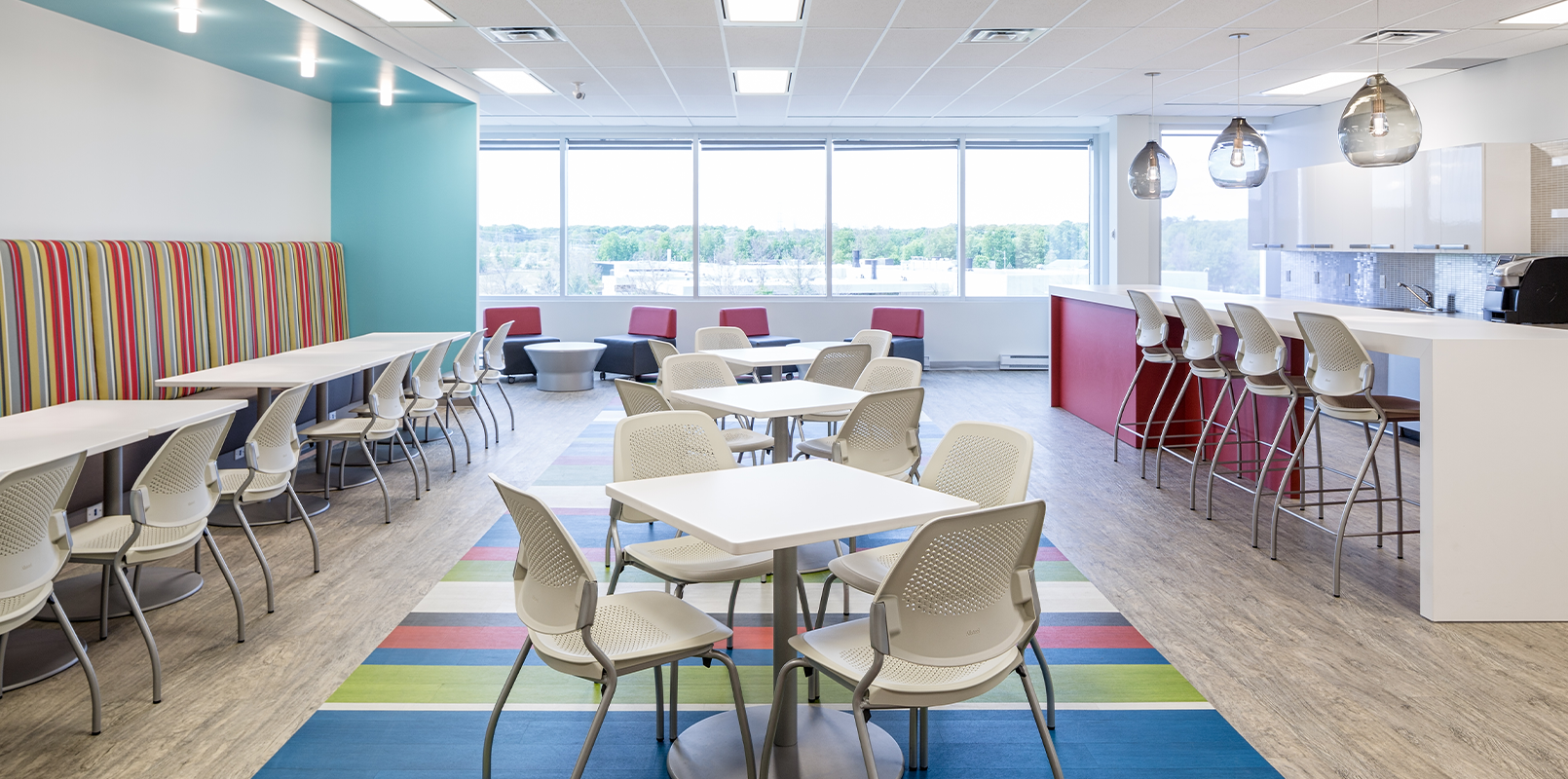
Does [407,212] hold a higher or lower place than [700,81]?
lower

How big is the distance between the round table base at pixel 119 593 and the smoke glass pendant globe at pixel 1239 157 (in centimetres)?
627

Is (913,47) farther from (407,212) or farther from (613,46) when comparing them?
(407,212)

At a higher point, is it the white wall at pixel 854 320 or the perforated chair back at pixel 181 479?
the white wall at pixel 854 320

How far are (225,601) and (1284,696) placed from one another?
4068mm

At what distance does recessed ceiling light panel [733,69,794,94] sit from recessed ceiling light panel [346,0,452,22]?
2746 millimetres

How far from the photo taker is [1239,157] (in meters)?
6.78

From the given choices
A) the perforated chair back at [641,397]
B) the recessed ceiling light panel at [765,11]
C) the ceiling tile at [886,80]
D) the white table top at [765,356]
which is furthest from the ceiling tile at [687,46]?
the perforated chair back at [641,397]

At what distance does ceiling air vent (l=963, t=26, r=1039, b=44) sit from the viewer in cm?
698

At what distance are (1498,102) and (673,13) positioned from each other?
6.49 m

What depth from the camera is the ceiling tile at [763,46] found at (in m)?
7.05

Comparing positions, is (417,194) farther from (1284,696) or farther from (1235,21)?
(1284,696)

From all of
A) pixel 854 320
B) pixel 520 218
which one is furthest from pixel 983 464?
pixel 520 218

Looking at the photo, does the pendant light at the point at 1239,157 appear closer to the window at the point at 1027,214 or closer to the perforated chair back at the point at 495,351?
the perforated chair back at the point at 495,351

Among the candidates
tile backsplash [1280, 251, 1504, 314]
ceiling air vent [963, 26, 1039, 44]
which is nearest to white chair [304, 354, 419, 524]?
ceiling air vent [963, 26, 1039, 44]
